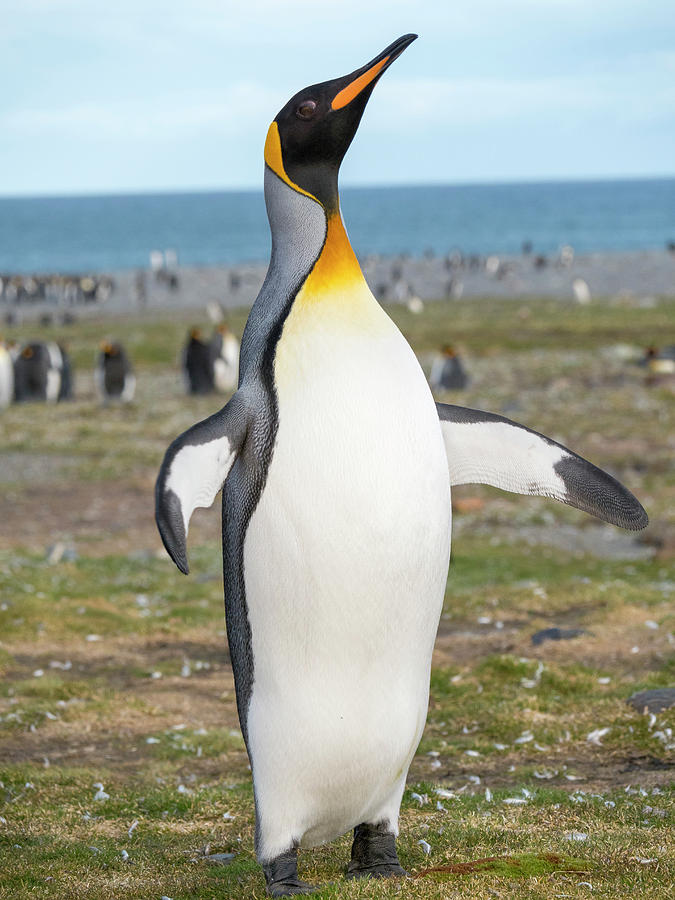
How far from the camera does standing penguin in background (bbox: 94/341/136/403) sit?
78.7 ft

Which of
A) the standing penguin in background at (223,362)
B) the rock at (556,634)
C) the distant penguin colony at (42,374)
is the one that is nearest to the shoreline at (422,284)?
the standing penguin in background at (223,362)

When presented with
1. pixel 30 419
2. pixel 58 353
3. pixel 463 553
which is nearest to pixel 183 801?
pixel 463 553

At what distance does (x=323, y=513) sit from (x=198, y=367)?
2092cm

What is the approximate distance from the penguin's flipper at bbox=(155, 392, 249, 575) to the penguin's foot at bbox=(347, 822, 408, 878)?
1.53 meters

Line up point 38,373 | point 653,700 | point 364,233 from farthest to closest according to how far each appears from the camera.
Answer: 1. point 364,233
2. point 38,373
3. point 653,700

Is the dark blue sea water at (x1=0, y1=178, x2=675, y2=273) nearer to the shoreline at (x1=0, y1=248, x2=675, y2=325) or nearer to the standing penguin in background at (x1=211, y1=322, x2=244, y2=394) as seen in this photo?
the shoreline at (x1=0, y1=248, x2=675, y2=325)

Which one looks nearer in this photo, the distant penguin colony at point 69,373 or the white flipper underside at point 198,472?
the white flipper underside at point 198,472

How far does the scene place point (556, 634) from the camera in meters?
9.41

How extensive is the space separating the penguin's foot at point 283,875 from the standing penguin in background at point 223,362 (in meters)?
21.0

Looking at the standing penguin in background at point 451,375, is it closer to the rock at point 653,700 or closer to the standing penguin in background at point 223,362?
the standing penguin in background at point 223,362

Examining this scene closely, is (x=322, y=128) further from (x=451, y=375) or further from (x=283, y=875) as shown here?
(x=451, y=375)

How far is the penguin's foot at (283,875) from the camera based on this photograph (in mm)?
4426

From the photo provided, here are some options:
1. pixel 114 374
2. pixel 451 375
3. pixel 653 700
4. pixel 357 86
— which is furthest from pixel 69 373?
pixel 357 86

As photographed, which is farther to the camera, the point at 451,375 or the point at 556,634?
the point at 451,375
